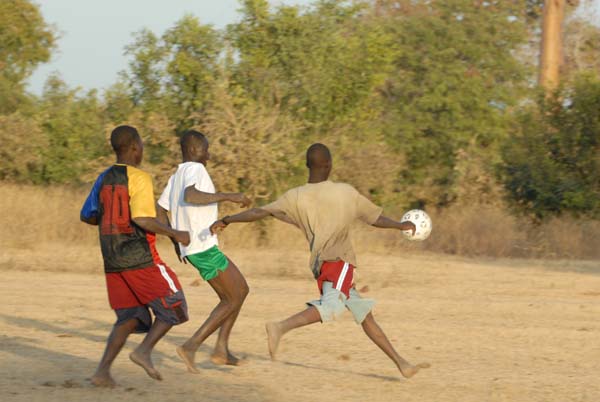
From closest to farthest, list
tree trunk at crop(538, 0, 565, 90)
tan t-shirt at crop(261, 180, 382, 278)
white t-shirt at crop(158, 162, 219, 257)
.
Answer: tan t-shirt at crop(261, 180, 382, 278)
white t-shirt at crop(158, 162, 219, 257)
tree trunk at crop(538, 0, 565, 90)

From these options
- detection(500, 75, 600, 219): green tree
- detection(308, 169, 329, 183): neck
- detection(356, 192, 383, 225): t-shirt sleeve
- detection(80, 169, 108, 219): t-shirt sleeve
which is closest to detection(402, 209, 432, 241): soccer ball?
detection(356, 192, 383, 225): t-shirt sleeve

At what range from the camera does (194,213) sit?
6832mm

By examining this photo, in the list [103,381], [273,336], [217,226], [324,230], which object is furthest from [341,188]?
[103,381]

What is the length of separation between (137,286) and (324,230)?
1.30m

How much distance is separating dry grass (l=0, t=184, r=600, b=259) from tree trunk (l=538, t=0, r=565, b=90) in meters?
10.1

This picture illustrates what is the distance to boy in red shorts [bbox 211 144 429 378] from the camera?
6598mm

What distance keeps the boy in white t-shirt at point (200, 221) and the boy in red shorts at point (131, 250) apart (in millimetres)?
398

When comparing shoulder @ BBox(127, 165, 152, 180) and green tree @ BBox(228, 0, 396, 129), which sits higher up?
green tree @ BBox(228, 0, 396, 129)

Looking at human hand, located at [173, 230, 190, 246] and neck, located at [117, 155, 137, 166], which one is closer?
neck, located at [117, 155, 137, 166]

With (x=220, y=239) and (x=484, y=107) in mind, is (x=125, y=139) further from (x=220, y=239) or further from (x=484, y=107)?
(x=484, y=107)

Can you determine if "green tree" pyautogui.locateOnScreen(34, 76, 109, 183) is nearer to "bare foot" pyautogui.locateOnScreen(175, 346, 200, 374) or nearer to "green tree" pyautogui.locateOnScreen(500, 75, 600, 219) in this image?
"green tree" pyautogui.locateOnScreen(500, 75, 600, 219)

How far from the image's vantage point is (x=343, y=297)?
664cm

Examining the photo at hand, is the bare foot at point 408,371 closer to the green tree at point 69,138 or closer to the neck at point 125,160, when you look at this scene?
the neck at point 125,160

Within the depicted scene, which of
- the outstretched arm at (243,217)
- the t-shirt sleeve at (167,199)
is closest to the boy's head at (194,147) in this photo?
the t-shirt sleeve at (167,199)
